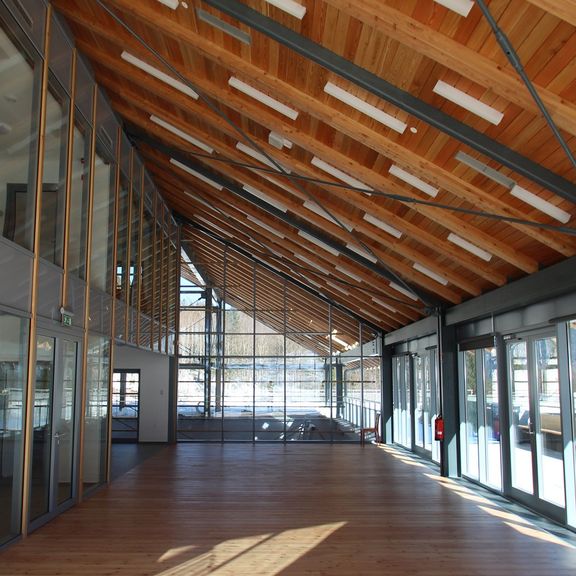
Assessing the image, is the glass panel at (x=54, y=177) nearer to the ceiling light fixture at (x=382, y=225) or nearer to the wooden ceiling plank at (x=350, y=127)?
the wooden ceiling plank at (x=350, y=127)

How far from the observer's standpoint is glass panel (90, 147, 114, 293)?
360 inches

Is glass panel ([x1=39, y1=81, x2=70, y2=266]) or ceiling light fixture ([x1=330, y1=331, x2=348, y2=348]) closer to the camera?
glass panel ([x1=39, y1=81, x2=70, y2=266])

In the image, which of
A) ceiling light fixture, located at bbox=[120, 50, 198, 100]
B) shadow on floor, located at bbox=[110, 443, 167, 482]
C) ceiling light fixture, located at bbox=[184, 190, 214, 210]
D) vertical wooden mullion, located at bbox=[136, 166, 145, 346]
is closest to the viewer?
ceiling light fixture, located at bbox=[120, 50, 198, 100]

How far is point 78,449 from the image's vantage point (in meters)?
8.36

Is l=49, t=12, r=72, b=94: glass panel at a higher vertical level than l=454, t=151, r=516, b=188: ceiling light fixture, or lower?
higher

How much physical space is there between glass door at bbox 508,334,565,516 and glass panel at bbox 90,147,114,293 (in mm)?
5744

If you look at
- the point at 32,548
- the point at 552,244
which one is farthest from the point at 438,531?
the point at 32,548

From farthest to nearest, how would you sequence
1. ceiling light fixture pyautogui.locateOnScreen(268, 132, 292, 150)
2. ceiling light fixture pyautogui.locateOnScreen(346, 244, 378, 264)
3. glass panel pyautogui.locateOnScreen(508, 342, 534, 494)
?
1. ceiling light fixture pyautogui.locateOnScreen(346, 244, 378, 264)
2. glass panel pyautogui.locateOnScreen(508, 342, 534, 494)
3. ceiling light fixture pyautogui.locateOnScreen(268, 132, 292, 150)

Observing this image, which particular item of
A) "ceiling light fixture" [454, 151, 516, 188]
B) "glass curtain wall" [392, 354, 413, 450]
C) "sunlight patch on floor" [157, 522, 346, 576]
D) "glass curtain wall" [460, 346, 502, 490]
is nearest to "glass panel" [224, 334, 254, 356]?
"glass curtain wall" [392, 354, 413, 450]

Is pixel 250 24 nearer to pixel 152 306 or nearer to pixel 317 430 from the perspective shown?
pixel 152 306

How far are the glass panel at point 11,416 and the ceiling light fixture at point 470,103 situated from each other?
4137 mm

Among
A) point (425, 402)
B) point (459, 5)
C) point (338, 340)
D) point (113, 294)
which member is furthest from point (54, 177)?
point (338, 340)

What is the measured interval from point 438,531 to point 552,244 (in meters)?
3.21

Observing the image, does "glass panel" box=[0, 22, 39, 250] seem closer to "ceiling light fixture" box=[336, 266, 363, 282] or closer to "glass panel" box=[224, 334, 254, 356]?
"ceiling light fixture" box=[336, 266, 363, 282]
